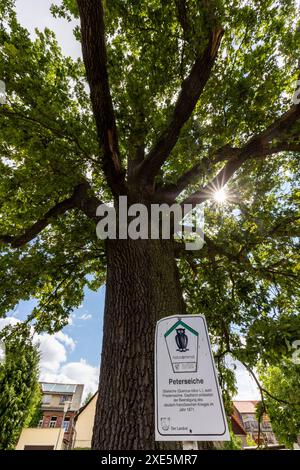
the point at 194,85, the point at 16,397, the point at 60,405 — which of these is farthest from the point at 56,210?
the point at 60,405

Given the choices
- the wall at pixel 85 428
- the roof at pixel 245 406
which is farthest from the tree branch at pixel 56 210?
the roof at pixel 245 406

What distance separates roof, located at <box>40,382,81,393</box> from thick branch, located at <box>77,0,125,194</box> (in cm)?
4491

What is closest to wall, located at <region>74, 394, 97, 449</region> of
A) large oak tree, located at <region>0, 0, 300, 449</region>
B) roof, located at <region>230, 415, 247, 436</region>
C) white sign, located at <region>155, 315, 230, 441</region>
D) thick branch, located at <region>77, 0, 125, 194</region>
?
roof, located at <region>230, 415, 247, 436</region>

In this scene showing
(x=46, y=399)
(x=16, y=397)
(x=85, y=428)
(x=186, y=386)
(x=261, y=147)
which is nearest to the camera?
(x=186, y=386)

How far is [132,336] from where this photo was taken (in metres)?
2.67

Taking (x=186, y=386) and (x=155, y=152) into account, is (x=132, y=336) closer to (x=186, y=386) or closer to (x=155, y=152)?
(x=186, y=386)

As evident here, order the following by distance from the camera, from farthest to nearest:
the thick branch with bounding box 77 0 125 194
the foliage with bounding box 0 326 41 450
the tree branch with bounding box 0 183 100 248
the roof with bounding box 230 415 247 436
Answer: the roof with bounding box 230 415 247 436 < the foliage with bounding box 0 326 41 450 < the tree branch with bounding box 0 183 100 248 < the thick branch with bounding box 77 0 125 194

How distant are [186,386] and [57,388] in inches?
1876

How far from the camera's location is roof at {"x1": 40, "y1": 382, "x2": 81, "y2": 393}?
128 ft

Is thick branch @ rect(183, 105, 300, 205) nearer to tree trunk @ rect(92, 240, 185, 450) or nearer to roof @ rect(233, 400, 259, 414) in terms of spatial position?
tree trunk @ rect(92, 240, 185, 450)

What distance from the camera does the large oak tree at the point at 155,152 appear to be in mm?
3311

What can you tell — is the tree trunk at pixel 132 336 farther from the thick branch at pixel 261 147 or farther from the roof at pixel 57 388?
the roof at pixel 57 388

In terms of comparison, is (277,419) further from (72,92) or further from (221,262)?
(72,92)
